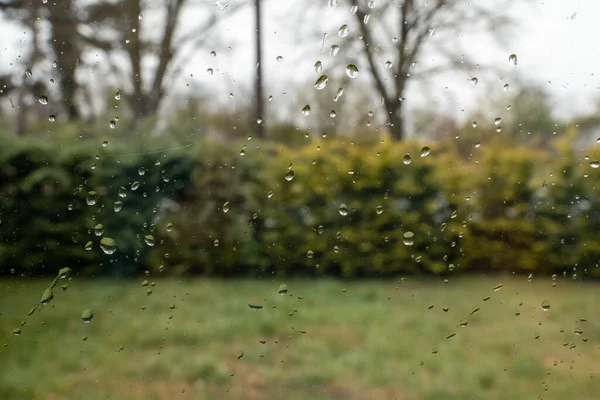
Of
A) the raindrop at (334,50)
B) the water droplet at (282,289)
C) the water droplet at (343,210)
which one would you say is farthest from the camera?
the water droplet at (343,210)

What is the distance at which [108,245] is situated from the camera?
147 centimetres

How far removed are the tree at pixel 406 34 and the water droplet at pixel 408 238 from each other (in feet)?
1.52

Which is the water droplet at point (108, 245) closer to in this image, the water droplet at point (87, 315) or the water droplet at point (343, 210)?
the water droplet at point (87, 315)

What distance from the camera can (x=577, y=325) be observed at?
5.21 ft

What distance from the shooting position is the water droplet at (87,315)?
1.46 meters

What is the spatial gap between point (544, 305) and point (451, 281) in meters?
0.33

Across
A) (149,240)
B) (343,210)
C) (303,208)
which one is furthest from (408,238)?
(149,240)

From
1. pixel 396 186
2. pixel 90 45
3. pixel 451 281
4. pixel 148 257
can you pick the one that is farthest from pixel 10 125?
pixel 451 281

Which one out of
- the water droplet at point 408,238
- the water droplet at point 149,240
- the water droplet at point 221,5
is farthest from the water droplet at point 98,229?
the water droplet at point 408,238

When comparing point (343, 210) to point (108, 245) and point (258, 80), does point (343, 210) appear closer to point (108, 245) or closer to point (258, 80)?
point (258, 80)

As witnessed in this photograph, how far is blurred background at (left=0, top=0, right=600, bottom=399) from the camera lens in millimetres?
1440

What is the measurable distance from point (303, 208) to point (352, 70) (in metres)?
0.62

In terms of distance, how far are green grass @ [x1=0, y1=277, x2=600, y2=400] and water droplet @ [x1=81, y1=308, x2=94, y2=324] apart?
19 millimetres

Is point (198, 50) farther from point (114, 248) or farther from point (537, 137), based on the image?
point (537, 137)
